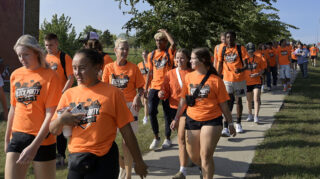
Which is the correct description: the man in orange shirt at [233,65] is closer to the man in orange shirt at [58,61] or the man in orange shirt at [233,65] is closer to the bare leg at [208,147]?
the bare leg at [208,147]

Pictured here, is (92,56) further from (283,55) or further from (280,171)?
(283,55)

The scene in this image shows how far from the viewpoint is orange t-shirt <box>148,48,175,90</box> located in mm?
6391

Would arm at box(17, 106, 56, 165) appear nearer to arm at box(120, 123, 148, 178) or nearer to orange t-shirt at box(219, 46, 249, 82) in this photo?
arm at box(120, 123, 148, 178)

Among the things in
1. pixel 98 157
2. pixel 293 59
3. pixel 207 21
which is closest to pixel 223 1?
pixel 207 21

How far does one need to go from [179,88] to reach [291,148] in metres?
2.66

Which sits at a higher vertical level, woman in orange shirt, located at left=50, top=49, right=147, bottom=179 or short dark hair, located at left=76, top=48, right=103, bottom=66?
short dark hair, located at left=76, top=48, right=103, bottom=66

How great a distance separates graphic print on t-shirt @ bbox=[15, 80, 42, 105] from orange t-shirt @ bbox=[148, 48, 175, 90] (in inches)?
138

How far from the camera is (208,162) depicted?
13.1ft

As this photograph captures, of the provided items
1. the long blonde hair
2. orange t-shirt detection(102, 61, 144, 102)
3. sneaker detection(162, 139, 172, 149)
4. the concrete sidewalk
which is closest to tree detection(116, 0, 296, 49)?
the concrete sidewalk

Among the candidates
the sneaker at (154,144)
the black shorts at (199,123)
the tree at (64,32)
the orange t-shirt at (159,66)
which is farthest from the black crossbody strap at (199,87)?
the tree at (64,32)

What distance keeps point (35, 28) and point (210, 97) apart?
11.4 m

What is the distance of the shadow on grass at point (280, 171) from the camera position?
4.90 meters

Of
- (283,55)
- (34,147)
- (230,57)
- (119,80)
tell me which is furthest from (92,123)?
(283,55)

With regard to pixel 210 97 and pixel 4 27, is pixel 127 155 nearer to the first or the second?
pixel 210 97
